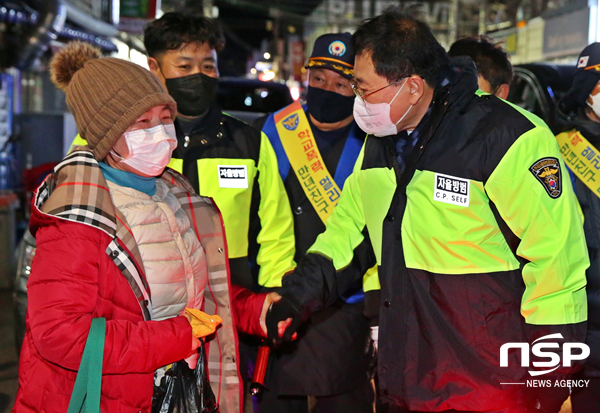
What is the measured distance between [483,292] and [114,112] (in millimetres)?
1642

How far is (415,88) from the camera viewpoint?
3018mm

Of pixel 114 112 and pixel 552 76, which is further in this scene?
pixel 552 76

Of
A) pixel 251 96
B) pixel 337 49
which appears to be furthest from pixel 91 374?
pixel 251 96

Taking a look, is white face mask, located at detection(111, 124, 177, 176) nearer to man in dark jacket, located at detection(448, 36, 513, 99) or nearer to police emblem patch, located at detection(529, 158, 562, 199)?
police emblem patch, located at detection(529, 158, 562, 199)

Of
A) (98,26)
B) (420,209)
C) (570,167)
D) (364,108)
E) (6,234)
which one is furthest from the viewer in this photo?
(98,26)

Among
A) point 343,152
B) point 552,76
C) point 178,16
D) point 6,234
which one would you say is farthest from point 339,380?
point 6,234

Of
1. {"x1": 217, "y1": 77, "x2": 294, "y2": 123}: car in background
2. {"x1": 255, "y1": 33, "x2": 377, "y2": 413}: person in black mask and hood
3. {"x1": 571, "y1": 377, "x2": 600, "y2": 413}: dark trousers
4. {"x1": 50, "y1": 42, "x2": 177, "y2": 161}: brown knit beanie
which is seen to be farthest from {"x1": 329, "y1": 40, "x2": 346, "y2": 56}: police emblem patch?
{"x1": 217, "y1": 77, "x2": 294, "y2": 123}: car in background

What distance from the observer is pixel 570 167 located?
3.84 m

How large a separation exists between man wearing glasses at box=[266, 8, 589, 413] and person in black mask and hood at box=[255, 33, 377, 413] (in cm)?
97

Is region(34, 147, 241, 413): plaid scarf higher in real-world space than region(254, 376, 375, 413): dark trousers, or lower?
higher

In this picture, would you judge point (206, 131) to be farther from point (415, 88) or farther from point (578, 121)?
point (578, 121)

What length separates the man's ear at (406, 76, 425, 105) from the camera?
3006mm

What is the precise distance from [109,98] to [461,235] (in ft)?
4.93

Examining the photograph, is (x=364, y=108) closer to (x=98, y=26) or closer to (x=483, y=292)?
(x=483, y=292)
